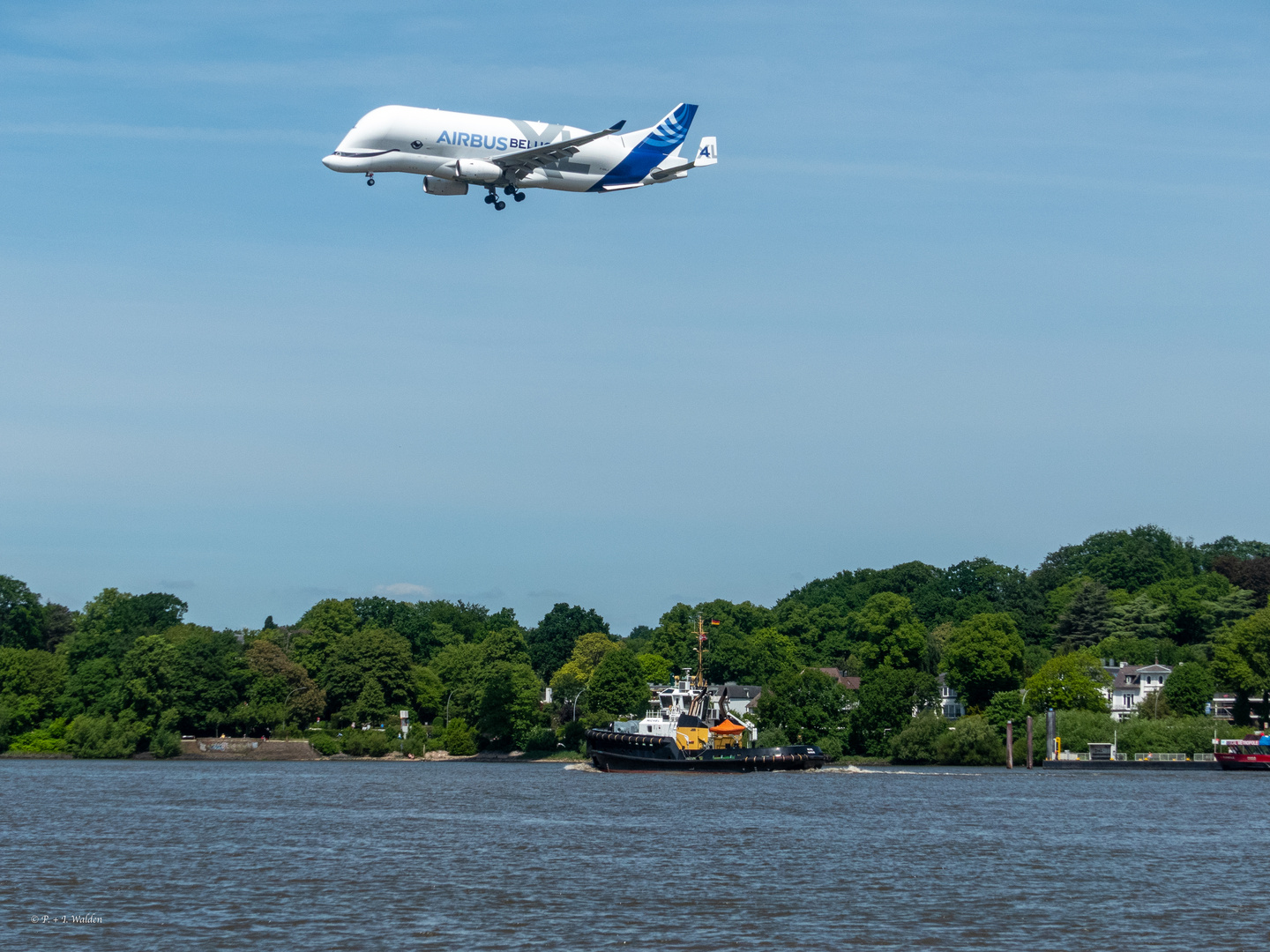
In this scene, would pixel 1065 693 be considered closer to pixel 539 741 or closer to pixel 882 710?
pixel 882 710

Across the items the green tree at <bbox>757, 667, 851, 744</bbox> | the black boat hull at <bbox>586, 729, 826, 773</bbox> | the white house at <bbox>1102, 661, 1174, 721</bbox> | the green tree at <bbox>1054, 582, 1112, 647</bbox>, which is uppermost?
the green tree at <bbox>1054, 582, 1112, 647</bbox>

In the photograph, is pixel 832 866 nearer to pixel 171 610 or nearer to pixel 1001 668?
pixel 1001 668

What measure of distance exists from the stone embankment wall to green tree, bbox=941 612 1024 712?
57.3 meters

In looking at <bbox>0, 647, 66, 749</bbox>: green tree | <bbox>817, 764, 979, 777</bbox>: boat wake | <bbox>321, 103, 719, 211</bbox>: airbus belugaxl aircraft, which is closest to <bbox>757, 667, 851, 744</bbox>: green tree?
<bbox>817, 764, 979, 777</bbox>: boat wake

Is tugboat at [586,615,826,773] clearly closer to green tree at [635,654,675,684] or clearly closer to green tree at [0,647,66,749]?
green tree at [635,654,675,684]

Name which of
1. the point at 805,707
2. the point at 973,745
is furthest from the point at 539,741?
the point at 973,745

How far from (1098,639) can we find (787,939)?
136 meters

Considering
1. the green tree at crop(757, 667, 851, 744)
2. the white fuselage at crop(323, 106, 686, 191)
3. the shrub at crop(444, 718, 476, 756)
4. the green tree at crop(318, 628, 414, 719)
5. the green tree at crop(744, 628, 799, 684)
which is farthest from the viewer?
the green tree at crop(744, 628, 799, 684)

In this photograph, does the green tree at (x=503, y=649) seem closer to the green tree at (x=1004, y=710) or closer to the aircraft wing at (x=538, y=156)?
the green tree at (x=1004, y=710)

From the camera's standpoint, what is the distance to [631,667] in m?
128

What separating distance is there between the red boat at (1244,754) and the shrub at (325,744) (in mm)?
73248

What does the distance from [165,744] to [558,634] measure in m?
62.7

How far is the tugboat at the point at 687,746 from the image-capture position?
95250 mm

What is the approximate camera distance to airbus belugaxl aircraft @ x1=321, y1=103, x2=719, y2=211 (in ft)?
157
